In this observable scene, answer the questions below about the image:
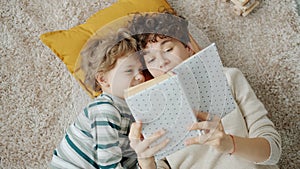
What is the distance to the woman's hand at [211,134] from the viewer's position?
2.49ft

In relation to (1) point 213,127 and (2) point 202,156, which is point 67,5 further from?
(1) point 213,127

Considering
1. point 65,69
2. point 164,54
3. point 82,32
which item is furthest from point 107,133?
point 65,69

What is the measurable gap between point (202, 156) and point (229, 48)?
0.41 metres

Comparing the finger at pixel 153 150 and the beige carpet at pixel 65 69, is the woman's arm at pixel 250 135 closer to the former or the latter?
the finger at pixel 153 150

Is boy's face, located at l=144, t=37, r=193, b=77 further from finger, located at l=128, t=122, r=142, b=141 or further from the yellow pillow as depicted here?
the yellow pillow

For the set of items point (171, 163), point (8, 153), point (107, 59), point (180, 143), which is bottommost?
point (8, 153)

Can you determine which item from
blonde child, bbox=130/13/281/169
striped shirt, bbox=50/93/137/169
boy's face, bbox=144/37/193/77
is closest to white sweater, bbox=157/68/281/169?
blonde child, bbox=130/13/281/169

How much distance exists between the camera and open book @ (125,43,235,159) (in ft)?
2.34

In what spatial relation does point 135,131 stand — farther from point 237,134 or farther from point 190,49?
point 237,134

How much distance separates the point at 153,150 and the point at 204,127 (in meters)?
0.10

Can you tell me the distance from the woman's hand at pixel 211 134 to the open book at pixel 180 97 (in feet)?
0.03

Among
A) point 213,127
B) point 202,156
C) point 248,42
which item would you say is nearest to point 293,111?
point 248,42

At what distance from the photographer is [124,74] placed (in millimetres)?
789

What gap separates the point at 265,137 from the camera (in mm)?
952
